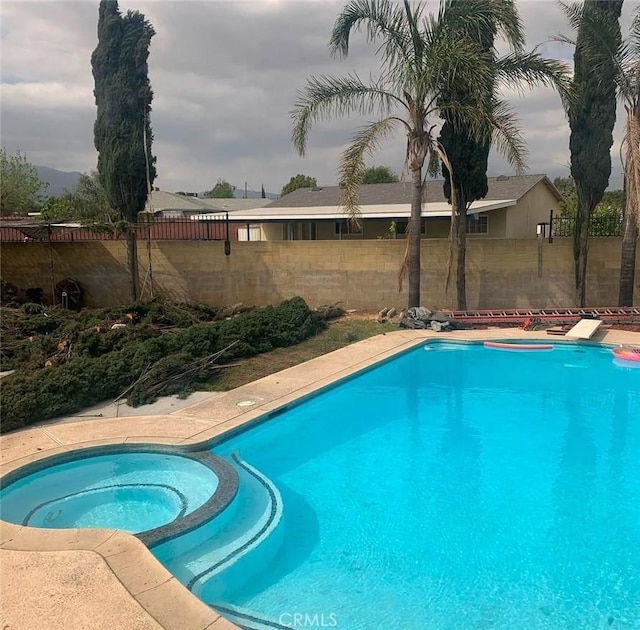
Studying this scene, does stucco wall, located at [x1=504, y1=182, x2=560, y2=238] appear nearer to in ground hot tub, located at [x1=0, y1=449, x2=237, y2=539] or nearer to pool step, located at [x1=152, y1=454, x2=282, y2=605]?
in ground hot tub, located at [x1=0, y1=449, x2=237, y2=539]

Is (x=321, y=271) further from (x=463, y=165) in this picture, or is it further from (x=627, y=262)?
(x=627, y=262)

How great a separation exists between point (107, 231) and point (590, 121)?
45.8 ft

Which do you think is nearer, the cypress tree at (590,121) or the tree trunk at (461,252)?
the cypress tree at (590,121)

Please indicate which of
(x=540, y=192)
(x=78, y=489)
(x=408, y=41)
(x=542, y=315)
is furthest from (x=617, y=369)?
(x=540, y=192)

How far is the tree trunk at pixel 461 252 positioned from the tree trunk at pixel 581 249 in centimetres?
329

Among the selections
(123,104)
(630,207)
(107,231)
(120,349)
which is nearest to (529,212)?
(630,207)

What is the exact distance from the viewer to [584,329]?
533 inches

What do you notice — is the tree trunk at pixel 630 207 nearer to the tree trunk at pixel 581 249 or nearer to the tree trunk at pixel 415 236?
the tree trunk at pixel 581 249

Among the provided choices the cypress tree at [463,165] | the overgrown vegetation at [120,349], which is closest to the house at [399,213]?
the cypress tree at [463,165]

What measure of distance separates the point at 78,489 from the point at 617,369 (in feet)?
35.1

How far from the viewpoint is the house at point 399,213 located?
859 inches

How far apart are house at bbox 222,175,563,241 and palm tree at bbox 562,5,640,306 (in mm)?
5769

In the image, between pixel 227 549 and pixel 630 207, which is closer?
pixel 227 549

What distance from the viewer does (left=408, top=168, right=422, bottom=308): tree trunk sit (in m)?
14.5
